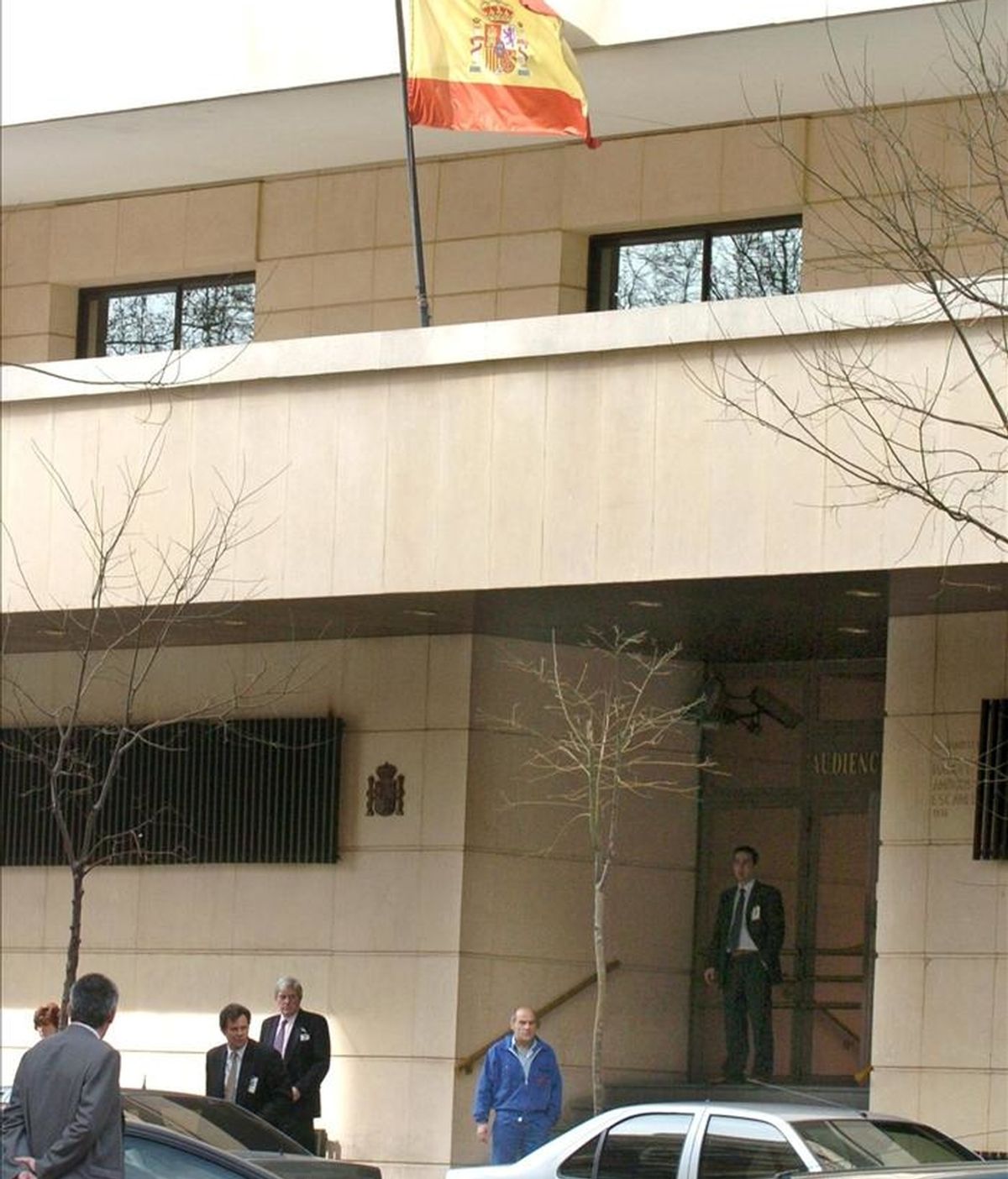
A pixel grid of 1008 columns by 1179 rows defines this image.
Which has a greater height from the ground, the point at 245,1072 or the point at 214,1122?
the point at 214,1122

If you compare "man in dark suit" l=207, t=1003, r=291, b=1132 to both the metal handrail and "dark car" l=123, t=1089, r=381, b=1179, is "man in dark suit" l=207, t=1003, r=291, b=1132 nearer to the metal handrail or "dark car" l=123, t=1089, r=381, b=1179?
the metal handrail

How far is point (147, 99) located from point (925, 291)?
8.19 m

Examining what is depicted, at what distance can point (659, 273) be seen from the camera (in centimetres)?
2253

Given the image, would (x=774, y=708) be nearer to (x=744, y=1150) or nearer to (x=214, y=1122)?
(x=744, y=1150)

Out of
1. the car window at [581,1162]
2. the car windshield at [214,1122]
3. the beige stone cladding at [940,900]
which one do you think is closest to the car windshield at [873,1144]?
the car window at [581,1162]

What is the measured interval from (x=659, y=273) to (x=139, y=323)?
213 inches

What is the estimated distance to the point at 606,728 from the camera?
19.5 m

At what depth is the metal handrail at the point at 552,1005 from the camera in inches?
821

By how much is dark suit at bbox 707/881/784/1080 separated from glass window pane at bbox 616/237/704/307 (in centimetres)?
505

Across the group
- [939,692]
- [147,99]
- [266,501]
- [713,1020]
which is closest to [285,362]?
[266,501]

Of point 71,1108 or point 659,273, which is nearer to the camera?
point 71,1108

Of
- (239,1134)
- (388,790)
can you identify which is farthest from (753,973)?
(239,1134)

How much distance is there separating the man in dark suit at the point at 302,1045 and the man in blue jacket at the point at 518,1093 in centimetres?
137

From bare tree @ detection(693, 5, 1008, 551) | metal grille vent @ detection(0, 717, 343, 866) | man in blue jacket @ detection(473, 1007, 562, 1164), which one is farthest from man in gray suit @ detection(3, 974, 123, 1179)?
metal grille vent @ detection(0, 717, 343, 866)
